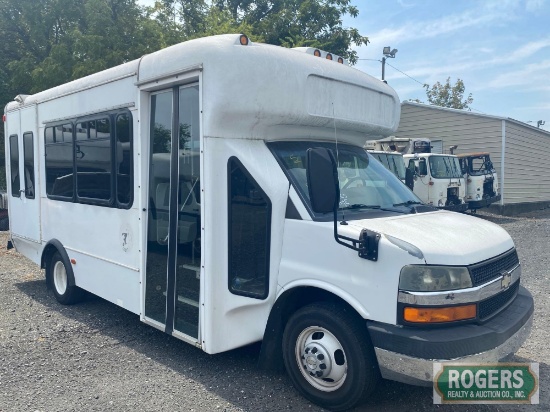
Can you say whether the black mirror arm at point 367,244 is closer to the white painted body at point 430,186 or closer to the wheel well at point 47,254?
the wheel well at point 47,254

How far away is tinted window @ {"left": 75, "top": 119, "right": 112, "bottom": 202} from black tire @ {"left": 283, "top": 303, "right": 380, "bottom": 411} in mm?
2731

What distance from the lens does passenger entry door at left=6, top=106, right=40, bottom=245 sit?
274 inches

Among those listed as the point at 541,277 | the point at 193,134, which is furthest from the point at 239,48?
the point at 541,277

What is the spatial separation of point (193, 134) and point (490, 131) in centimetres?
1815

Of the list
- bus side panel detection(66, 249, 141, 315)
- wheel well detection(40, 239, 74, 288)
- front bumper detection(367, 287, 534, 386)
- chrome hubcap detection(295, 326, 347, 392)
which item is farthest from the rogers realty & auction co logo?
wheel well detection(40, 239, 74, 288)

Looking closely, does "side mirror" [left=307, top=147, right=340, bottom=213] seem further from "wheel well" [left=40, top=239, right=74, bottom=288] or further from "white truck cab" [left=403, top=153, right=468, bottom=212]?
"white truck cab" [left=403, top=153, right=468, bottom=212]

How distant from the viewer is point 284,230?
3.94 m

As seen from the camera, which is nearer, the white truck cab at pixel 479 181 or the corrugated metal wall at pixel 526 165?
the white truck cab at pixel 479 181

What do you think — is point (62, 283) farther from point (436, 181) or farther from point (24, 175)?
point (436, 181)

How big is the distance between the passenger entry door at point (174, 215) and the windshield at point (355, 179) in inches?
A: 32.1

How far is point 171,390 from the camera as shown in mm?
4156

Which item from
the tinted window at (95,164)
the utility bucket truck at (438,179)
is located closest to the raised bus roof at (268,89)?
the tinted window at (95,164)

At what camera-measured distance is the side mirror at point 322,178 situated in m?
3.46

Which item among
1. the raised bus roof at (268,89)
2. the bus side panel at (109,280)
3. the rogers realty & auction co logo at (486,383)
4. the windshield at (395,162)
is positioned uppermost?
the raised bus roof at (268,89)
